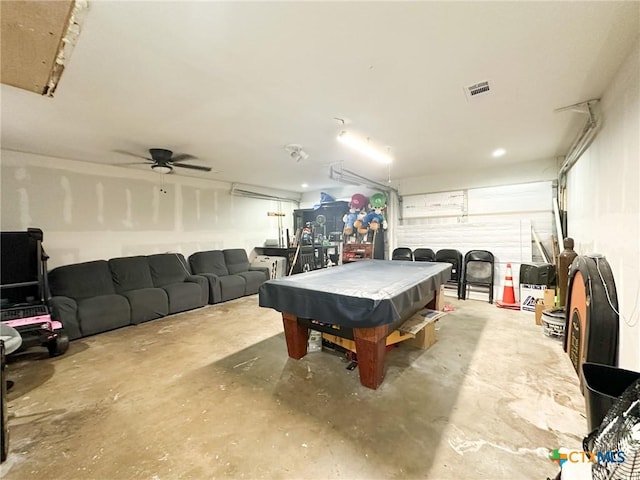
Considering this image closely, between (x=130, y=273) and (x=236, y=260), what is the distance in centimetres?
219

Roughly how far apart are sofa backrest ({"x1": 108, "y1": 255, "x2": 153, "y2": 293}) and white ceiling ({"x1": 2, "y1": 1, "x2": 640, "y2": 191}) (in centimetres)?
180

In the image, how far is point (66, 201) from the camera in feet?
13.5

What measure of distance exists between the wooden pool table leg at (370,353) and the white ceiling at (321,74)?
81.3 inches

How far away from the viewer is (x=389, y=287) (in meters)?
2.44

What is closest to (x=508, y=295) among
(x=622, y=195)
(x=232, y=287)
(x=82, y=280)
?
(x=622, y=195)

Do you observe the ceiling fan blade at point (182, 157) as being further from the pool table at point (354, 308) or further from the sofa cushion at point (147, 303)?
the pool table at point (354, 308)

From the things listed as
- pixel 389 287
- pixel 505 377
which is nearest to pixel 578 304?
pixel 505 377

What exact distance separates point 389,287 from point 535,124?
8.65 feet

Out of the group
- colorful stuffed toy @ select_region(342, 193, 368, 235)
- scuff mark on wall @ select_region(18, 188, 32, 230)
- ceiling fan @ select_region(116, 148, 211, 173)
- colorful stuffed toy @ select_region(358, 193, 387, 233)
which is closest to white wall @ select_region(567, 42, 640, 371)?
colorful stuffed toy @ select_region(358, 193, 387, 233)

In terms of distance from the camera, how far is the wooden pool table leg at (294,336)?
2797mm

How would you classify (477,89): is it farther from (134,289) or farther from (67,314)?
(134,289)

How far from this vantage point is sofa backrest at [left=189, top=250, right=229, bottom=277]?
5457 mm

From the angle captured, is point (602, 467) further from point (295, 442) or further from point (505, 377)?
point (505, 377)

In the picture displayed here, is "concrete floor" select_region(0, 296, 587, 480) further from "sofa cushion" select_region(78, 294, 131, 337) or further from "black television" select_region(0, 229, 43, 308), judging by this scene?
"black television" select_region(0, 229, 43, 308)
